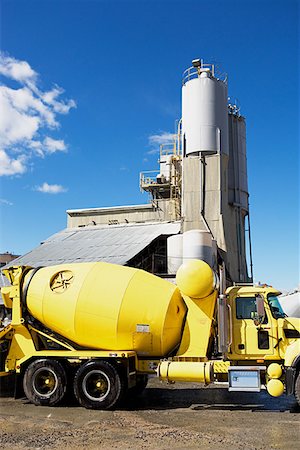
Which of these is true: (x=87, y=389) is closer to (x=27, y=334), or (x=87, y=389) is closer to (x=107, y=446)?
(x=27, y=334)

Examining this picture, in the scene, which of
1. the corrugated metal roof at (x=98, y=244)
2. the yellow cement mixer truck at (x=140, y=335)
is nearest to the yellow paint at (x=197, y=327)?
the yellow cement mixer truck at (x=140, y=335)

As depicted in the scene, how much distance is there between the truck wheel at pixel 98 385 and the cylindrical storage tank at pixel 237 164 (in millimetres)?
23161

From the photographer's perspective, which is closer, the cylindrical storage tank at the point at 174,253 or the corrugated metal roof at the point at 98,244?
the cylindrical storage tank at the point at 174,253

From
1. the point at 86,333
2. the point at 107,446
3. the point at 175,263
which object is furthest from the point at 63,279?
the point at 175,263

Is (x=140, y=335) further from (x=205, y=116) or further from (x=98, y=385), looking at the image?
(x=205, y=116)

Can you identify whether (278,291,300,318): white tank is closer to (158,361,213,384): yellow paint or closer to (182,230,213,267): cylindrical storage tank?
(182,230,213,267): cylindrical storage tank

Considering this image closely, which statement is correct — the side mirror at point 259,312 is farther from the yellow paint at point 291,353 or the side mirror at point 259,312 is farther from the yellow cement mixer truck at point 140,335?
the yellow paint at point 291,353

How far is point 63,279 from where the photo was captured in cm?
1123

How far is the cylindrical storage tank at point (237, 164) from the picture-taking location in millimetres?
32281

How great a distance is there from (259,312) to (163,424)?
122 inches

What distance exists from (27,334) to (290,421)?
653 cm

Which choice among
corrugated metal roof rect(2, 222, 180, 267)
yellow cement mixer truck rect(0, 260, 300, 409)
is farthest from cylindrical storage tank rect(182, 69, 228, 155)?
yellow cement mixer truck rect(0, 260, 300, 409)

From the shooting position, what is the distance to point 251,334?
10.3 m

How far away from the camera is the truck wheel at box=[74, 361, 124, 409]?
1009cm
